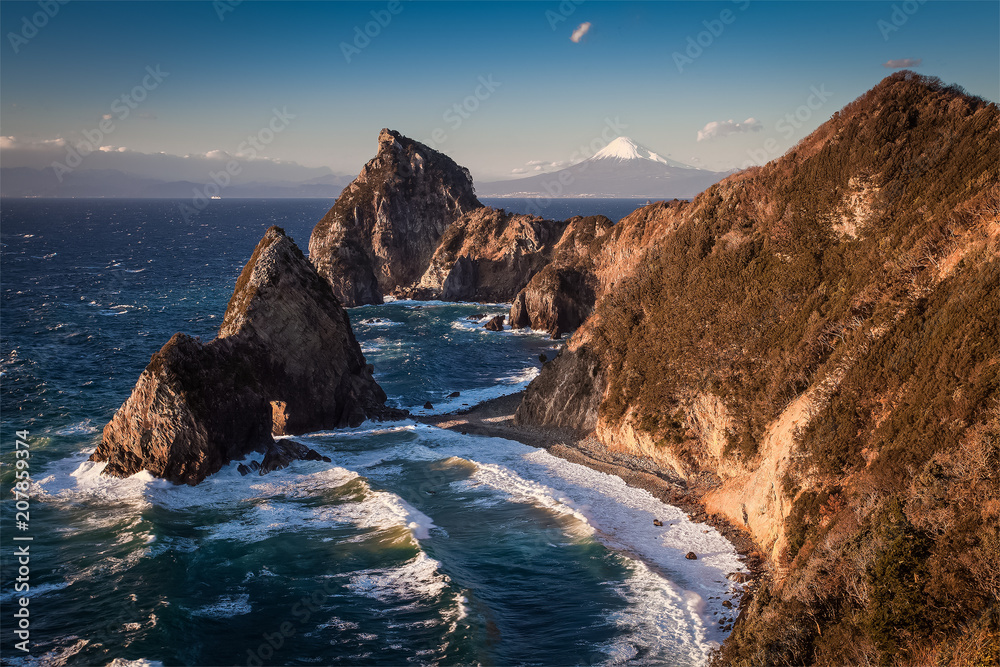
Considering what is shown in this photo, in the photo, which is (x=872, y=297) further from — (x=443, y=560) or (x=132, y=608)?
(x=132, y=608)

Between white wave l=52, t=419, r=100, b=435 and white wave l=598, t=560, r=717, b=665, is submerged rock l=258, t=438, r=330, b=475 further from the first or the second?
white wave l=598, t=560, r=717, b=665

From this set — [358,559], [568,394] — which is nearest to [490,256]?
[568,394]

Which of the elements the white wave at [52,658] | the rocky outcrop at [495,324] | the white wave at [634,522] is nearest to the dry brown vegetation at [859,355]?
the white wave at [634,522]

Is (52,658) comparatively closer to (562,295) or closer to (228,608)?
(228,608)

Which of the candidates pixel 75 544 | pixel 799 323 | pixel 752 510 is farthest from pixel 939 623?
pixel 75 544

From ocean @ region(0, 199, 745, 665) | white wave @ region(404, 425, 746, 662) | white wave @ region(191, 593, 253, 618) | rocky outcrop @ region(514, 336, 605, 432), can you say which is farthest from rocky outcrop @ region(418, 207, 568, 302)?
white wave @ region(191, 593, 253, 618)

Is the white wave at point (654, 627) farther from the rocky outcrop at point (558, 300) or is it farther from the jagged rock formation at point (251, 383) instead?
the rocky outcrop at point (558, 300)
